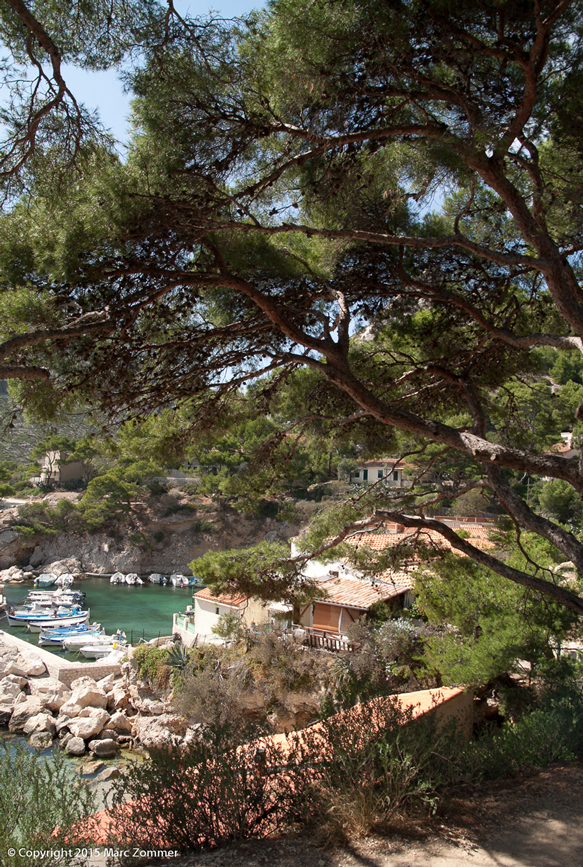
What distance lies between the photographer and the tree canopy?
3449mm

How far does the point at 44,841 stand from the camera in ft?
8.33

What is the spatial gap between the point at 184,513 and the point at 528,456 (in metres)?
35.9

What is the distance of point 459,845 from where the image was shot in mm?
2775

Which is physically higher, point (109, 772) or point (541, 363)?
point (541, 363)

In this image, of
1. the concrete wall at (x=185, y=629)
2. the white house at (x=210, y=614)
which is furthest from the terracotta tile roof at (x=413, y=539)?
the concrete wall at (x=185, y=629)

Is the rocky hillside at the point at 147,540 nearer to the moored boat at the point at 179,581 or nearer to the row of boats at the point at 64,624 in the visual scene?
the moored boat at the point at 179,581

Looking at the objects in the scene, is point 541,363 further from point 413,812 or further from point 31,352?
point 31,352

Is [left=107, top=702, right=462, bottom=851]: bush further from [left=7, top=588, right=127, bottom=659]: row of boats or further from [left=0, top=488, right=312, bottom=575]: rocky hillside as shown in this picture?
[left=0, top=488, right=312, bottom=575]: rocky hillside

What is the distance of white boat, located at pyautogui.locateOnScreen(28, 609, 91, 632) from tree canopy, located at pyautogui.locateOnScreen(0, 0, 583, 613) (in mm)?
22203

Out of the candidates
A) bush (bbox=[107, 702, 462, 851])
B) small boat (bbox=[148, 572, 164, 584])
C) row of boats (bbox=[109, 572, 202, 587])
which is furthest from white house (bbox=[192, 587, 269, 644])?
small boat (bbox=[148, 572, 164, 584])

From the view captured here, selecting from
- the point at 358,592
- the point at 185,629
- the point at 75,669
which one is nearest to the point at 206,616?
the point at 185,629

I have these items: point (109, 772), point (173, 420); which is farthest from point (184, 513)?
point (173, 420)

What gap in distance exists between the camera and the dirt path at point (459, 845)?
8.57 feet

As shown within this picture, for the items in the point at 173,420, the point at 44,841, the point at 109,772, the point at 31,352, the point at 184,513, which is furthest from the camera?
the point at 184,513
